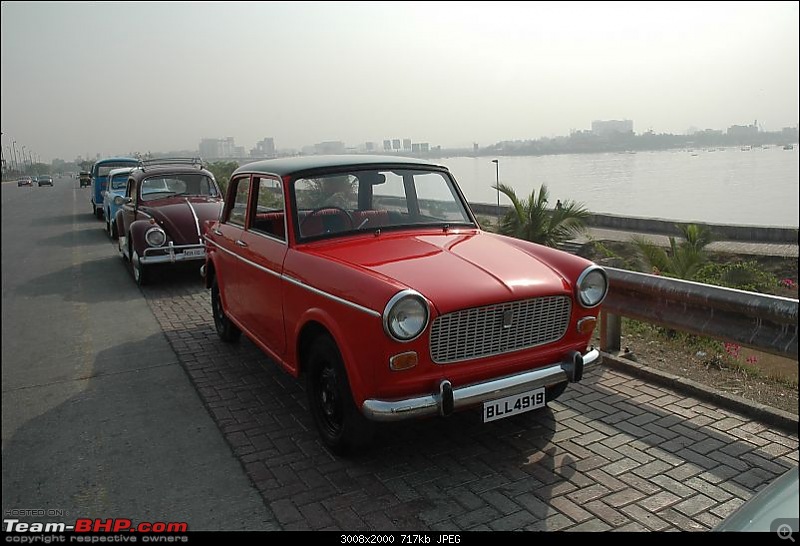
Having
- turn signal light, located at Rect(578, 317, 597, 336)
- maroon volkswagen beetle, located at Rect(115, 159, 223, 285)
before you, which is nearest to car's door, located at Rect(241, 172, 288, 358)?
turn signal light, located at Rect(578, 317, 597, 336)

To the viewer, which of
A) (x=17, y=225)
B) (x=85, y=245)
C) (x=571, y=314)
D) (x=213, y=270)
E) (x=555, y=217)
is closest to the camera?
(x=17, y=225)

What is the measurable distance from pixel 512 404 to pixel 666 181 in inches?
570

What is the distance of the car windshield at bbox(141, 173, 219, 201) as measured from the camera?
11.2 m

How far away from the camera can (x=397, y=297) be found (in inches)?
139

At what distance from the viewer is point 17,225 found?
1.54 meters

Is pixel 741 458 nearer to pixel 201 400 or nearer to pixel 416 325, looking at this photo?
pixel 416 325

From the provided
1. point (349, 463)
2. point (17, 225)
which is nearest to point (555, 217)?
point (349, 463)

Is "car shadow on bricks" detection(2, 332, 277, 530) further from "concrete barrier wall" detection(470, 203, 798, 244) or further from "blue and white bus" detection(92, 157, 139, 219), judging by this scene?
"blue and white bus" detection(92, 157, 139, 219)

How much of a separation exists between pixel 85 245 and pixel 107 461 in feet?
41.1

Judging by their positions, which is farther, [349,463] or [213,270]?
[213,270]

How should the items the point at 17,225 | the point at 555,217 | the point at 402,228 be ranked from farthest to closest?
the point at 555,217 < the point at 402,228 < the point at 17,225

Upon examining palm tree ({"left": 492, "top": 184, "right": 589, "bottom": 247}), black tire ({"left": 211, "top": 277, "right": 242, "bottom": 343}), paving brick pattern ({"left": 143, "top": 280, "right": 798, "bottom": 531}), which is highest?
palm tree ({"left": 492, "top": 184, "right": 589, "bottom": 247})

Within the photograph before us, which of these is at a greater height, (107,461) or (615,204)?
(615,204)

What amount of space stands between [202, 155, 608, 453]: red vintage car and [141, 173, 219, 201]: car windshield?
6136mm
